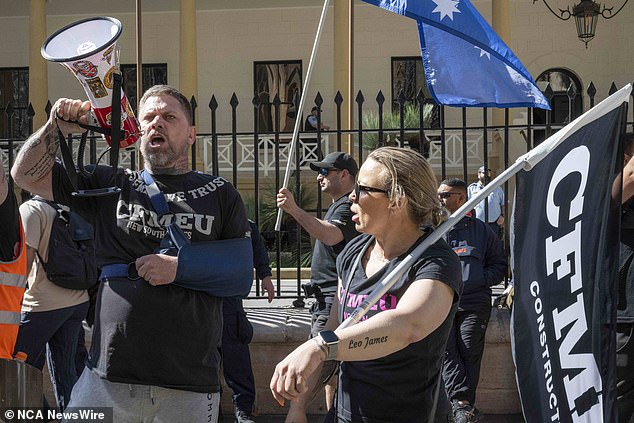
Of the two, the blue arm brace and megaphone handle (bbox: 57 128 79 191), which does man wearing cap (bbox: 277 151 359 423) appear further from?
megaphone handle (bbox: 57 128 79 191)

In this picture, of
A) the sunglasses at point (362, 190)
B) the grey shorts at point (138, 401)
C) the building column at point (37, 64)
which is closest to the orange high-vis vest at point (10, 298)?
the grey shorts at point (138, 401)

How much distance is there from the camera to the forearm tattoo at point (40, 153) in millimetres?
3398

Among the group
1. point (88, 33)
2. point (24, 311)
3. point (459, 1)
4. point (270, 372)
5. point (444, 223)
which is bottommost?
point (270, 372)

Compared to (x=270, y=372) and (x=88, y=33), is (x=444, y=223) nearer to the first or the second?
(x=88, y=33)

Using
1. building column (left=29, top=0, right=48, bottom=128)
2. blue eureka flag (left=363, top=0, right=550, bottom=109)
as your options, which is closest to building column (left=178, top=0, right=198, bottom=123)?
building column (left=29, top=0, right=48, bottom=128)

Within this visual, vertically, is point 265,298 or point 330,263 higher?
point 330,263

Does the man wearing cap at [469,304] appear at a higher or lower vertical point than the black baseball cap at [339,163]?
lower

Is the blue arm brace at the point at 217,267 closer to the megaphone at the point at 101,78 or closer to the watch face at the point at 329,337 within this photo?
the megaphone at the point at 101,78

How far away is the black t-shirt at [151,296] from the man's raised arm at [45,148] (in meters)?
0.06

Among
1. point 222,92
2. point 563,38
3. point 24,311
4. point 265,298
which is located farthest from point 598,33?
point 24,311

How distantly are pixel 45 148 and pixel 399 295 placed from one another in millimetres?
1522

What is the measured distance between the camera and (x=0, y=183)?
332 cm

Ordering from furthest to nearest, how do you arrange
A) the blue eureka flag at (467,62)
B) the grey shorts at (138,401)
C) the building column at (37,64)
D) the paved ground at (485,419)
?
the building column at (37,64)
the paved ground at (485,419)
the blue eureka flag at (467,62)
the grey shorts at (138,401)

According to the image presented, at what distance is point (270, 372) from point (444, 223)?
3.70 m
